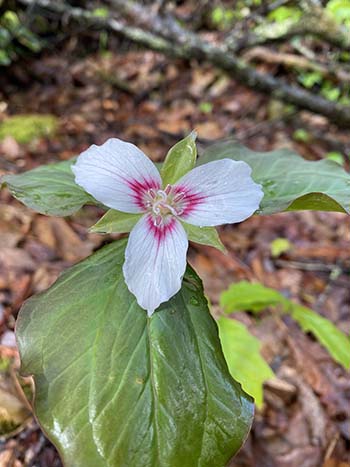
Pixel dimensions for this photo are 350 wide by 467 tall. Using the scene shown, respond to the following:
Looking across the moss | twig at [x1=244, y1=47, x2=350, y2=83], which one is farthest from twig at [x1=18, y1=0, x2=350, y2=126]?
the moss

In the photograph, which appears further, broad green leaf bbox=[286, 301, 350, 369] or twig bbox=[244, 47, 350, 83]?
twig bbox=[244, 47, 350, 83]

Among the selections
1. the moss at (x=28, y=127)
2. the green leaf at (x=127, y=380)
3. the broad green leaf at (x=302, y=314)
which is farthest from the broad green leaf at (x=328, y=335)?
the moss at (x=28, y=127)

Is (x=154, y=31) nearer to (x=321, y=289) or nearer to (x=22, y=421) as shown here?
(x=321, y=289)

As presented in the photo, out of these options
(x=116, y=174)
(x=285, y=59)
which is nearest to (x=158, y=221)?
(x=116, y=174)

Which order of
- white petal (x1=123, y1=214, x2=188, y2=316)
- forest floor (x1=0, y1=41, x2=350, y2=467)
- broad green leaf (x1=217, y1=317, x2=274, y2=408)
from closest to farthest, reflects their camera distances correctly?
white petal (x1=123, y1=214, x2=188, y2=316), broad green leaf (x1=217, y1=317, x2=274, y2=408), forest floor (x1=0, y1=41, x2=350, y2=467)

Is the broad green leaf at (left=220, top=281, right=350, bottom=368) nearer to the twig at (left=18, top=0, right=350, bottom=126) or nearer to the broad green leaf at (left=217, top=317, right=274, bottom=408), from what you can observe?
the broad green leaf at (left=217, top=317, right=274, bottom=408)

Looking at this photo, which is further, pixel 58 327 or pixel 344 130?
pixel 344 130

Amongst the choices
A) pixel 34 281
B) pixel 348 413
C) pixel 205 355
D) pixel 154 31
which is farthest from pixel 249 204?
pixel 154 31
